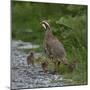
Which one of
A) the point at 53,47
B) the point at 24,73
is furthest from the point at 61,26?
the point at 24,73

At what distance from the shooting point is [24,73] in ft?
9.57

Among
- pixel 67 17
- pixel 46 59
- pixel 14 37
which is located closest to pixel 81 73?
pixel 46 59

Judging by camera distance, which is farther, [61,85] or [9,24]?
[61,85]

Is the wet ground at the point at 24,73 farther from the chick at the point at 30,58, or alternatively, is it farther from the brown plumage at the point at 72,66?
the brown plumage at the point at 72,66

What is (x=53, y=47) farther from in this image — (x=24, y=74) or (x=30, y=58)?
(x=24, y=74)

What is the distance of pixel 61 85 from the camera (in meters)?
3.07

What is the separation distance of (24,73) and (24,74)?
0.01 metres

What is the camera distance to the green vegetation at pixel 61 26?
2.91m

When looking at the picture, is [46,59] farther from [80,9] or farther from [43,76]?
[80,9]

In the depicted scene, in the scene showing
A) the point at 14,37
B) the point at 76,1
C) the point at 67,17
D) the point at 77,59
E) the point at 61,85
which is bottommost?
the point at 61,85

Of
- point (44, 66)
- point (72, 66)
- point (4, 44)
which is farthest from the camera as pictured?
point (72, 66)

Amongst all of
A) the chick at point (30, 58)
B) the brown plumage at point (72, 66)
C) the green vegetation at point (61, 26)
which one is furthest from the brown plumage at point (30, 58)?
the brown plumage at point (72, 66)

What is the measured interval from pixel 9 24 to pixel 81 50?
36.3 inches

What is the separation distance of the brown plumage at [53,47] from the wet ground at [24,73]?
139 mm
